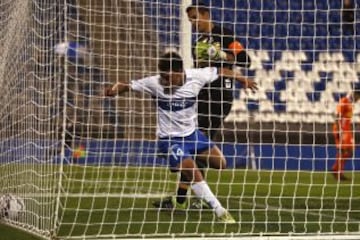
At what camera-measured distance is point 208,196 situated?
21.9ft

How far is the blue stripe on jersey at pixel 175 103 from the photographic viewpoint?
7.31m

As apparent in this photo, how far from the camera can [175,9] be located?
8.59 meters

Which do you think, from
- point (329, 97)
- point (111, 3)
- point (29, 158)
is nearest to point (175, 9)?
point (111, 3)

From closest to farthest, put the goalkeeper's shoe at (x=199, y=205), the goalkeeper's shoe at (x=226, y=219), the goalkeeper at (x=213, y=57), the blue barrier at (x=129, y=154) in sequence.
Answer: the blue barrier at (x=129, y=154), the goalkeeper's shoe at (x=226, y=219), the goalkeeper at (x=213, y=57), the goalkeeper's shoe at (x=199, y=205)

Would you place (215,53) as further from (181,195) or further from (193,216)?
(193,216)

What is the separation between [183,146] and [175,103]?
17.1 inches

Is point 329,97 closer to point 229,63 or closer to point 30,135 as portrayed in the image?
point 229,63

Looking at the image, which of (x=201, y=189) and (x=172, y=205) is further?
(x=172, y=205)

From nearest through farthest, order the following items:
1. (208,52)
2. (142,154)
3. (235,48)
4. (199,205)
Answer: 1. (235,48)
2. (208,52)
3. (199,205)
4. (142,154)

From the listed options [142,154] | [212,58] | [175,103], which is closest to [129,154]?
[142,154]

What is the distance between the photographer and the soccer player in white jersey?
691 cm

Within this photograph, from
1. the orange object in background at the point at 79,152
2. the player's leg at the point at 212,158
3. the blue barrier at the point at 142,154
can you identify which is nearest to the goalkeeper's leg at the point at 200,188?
the player's leg at the point at 212,158

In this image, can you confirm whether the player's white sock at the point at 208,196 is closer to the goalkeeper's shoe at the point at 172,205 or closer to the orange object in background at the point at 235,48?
the goalkeeper's shoe at the point at 172,205

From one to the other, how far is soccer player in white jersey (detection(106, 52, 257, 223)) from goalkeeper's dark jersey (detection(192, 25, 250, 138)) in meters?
0.13
